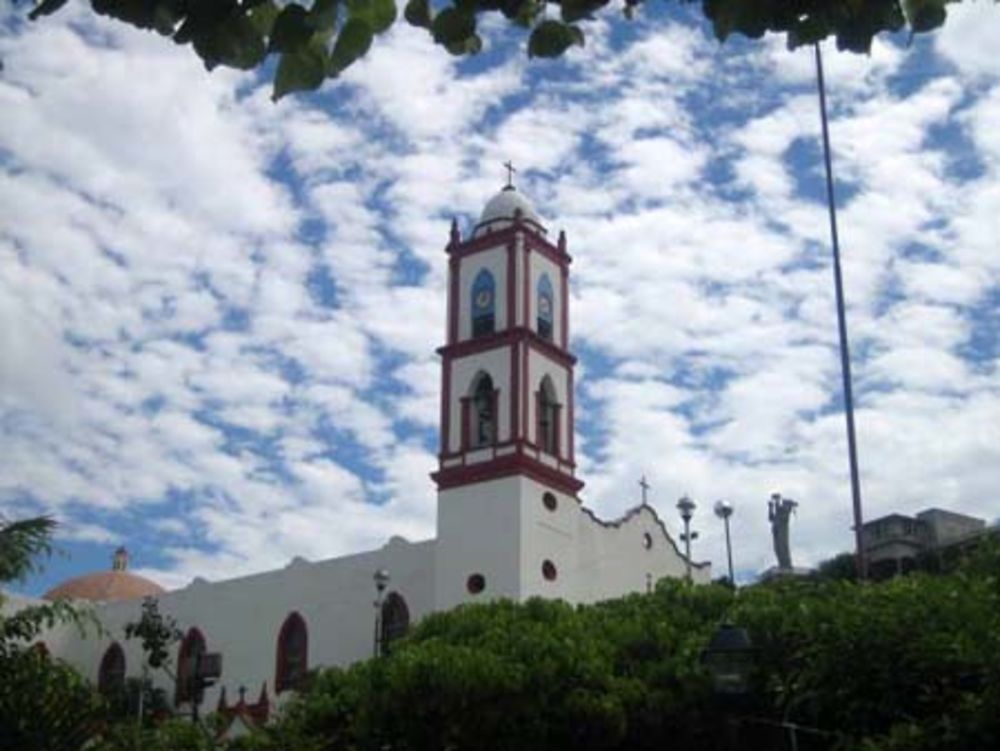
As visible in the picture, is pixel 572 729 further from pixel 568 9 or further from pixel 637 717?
pixel 568 9

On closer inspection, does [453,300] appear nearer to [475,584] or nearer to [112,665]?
[475,584]

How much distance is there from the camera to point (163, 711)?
36281 mm

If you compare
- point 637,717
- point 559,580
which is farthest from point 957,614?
point 559,580

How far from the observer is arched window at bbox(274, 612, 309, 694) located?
34.3 meters

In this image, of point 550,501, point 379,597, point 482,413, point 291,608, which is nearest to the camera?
point 379,597

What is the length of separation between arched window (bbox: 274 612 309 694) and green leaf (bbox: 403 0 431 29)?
30962 mm

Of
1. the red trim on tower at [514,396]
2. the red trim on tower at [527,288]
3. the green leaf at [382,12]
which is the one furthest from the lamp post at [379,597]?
the green leaf at [382,12]

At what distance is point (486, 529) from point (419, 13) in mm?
26735

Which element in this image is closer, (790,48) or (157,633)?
(790,48)

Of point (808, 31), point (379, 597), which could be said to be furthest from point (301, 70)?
point (379, 597)

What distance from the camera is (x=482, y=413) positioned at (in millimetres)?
32656

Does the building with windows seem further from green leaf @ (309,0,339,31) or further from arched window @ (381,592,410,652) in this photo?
green leaf @ (309,0,339,31)

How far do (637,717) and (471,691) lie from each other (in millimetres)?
2000

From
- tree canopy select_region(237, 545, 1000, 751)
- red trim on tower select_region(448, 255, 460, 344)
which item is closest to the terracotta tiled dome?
red trim on tower select_region(448, 255, 460, 344)
